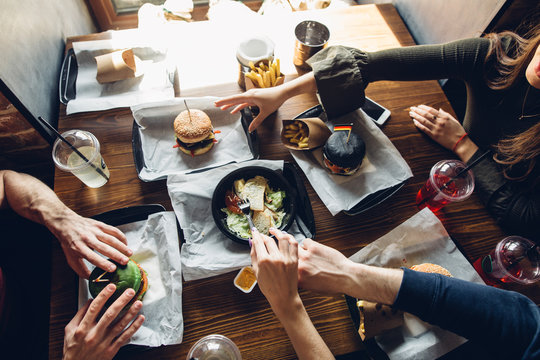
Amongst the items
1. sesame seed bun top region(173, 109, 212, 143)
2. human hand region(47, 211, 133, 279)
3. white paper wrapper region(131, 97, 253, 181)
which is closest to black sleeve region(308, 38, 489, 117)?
white paper wrapper region(131, 97, 253, 181)

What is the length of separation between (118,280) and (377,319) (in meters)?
1.05

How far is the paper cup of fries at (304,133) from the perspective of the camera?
153 centimetres

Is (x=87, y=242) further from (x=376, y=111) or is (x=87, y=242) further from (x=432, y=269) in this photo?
(x=376, y=111)

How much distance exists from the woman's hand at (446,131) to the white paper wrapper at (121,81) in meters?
1.47

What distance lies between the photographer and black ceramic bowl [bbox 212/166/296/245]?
54.9 inches

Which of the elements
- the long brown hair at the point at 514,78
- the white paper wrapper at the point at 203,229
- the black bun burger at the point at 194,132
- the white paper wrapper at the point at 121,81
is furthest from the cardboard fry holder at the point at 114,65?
the long brown hair at the point at 514,78

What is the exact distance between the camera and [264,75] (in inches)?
63.4

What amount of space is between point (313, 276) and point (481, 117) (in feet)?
4.30

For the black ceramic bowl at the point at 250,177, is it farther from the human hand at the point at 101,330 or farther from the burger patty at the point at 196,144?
the human hand at the point at 101,330

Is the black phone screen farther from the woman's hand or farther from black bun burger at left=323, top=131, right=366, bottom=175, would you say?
black bun burger at left=323, top=131, right=366, bottom=175

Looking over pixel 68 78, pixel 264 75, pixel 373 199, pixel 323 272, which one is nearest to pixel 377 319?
pixel 323 272

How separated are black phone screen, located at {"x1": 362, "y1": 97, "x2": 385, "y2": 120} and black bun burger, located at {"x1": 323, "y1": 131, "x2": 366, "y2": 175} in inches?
14.6

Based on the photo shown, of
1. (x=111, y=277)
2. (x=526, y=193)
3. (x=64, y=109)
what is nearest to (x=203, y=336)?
(x=111, y=277)

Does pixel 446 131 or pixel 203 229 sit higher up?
pixel 446 131
